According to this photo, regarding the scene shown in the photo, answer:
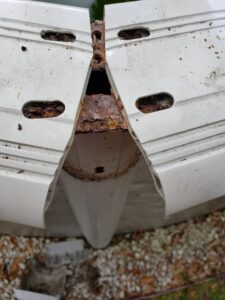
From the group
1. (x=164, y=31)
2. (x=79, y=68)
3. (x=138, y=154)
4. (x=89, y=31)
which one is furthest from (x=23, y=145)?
(x=138, y=154)

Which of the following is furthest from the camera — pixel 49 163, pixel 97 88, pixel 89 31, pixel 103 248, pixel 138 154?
pixel 103 248

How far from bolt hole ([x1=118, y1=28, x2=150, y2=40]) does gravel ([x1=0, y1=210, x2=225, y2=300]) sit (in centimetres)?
128

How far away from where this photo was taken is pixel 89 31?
1.09 m

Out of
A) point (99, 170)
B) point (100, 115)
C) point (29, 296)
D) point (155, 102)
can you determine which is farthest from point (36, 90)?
point (29, 296)

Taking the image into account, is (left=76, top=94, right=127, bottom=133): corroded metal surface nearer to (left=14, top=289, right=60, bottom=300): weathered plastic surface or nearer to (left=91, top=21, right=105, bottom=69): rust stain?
(left=91, top=21, right=105, bottom=69): rust stain

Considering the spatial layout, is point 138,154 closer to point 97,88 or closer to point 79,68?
point 97,88

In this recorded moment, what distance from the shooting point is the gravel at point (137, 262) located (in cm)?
201

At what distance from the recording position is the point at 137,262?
208 centimetres

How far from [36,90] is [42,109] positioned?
0.16ft

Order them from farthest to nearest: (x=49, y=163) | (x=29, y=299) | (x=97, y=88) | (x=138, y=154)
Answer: (x=29, y=299), (x=138, y=154), (x=97, y=88), (x=49, y=163)

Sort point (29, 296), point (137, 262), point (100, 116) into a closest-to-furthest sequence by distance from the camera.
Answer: point (100, 116)
point (29, 296)
point (137, 262)

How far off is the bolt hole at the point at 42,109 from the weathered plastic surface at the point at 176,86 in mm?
149

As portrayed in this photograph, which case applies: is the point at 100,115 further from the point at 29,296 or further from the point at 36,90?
the point at 29,296

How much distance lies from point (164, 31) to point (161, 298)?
1.36 m
